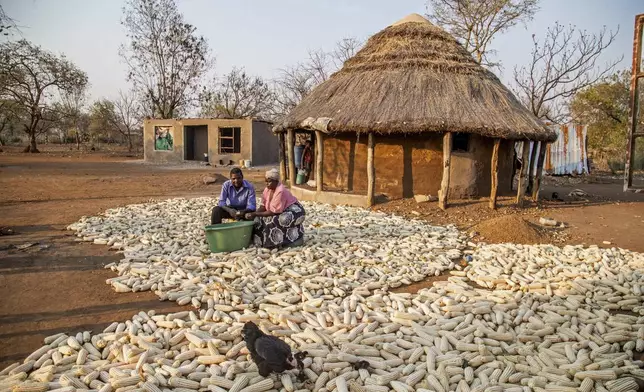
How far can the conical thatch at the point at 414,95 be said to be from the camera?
30.3 feet

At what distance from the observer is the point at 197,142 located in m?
25.4

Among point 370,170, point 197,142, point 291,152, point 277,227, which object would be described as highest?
point 197,142

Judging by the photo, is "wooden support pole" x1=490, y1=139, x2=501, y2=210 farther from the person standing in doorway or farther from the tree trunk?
the tree trunk

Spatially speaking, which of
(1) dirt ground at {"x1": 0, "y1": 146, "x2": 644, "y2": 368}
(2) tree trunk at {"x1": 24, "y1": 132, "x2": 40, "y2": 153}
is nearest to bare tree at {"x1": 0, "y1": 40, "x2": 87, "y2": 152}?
(2) tree trunk at {"x1": 24, "y1": 132, "x2": 40, "y2": 153}

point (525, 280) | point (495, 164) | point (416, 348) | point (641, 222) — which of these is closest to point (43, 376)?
point (416, 348)

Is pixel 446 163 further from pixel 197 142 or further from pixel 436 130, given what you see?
pixel 197 142

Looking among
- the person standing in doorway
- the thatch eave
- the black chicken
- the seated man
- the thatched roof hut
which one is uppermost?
the thatched roof hut

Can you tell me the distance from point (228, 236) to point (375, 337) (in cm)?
284

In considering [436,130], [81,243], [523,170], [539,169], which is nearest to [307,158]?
[436,130]

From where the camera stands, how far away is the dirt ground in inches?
153

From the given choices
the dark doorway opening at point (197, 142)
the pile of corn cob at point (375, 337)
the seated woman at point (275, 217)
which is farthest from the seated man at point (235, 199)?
the dark doorway opening at point (197, 142)

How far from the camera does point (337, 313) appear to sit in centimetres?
397

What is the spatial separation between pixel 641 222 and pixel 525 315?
660 cm

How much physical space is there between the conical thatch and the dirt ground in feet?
6.34
